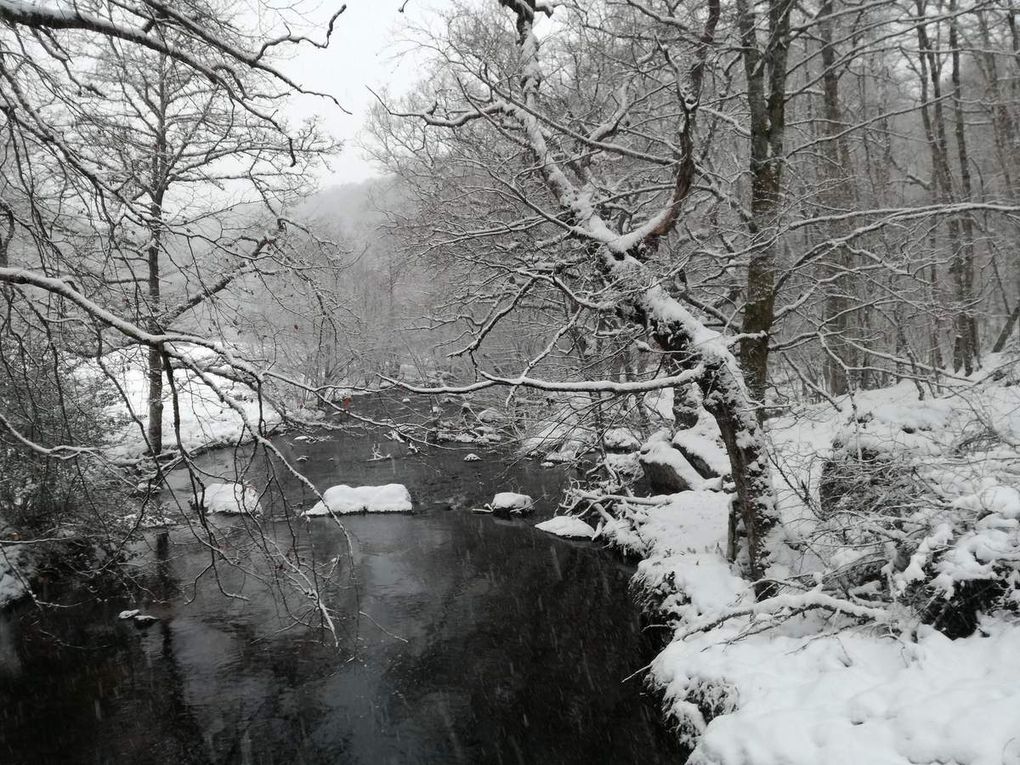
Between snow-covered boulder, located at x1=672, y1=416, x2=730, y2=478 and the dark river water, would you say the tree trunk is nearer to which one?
snow-covered boulder, located at x1=672, y1=416, x2=730, y2=478

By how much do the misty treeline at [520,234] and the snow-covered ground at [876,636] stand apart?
29.0 inches

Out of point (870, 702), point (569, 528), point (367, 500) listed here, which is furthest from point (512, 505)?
point (870, 702)

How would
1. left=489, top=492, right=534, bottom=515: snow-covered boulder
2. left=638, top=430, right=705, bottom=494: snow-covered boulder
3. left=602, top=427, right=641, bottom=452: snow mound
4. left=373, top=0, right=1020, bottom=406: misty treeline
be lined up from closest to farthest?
left=373, top=0, right=1020, bottom=406: misty treeline < left=638, top=430, right=705, bottom=494: snow-covered boulder < left=489, top=492, right=534, bottom=515: snow-covered boulder < left=602, top=427, right=641, bottom=452: snow mound

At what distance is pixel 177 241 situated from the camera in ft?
12.0

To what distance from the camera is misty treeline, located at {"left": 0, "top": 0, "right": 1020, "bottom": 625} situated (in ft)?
10.6

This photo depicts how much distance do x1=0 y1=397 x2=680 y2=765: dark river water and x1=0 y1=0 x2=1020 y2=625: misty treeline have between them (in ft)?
6.07

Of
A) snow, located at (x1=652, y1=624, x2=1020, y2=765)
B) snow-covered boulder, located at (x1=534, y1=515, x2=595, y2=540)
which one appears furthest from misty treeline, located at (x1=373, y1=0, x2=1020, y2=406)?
snow-covered boulder, located at (x1=534, y1=515, x2=595, y2=540)

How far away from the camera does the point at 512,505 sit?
13609 millimetres

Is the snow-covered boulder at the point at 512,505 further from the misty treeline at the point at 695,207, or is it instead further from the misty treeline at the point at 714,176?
the misty treeline at the point at 714,176

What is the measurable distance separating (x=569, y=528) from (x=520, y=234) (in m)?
5.68

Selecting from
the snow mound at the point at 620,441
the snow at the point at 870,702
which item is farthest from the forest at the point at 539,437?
the snow mound at the point at 620,441

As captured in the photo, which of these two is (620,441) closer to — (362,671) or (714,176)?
(714,176)

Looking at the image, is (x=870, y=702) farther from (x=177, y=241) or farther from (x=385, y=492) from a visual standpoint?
(x=385, y=492)

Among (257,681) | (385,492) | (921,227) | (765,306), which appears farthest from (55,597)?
(921,227)
